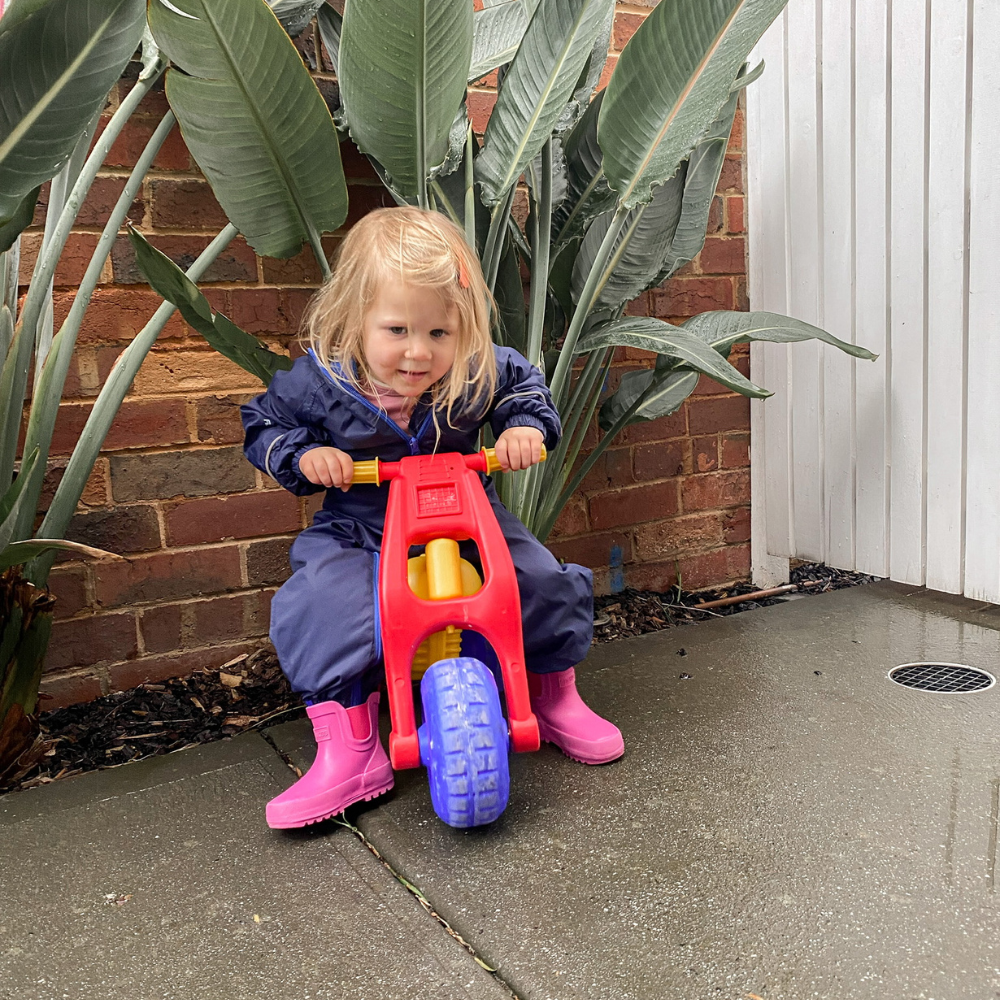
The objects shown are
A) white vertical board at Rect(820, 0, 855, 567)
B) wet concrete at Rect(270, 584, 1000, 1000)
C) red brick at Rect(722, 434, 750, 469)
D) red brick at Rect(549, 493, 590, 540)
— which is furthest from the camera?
red brick at Rect(722, 434, 750, 469)

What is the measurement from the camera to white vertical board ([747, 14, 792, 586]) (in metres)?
2.28

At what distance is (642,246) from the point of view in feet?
5.98

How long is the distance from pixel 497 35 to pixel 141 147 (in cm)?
73

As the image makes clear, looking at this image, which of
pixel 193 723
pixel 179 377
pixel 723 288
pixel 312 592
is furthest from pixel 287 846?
pixel 723 288

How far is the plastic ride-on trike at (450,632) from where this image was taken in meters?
1.19

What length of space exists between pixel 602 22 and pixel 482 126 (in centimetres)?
54

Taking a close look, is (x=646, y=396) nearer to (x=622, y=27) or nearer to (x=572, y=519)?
(x=572, y=519)

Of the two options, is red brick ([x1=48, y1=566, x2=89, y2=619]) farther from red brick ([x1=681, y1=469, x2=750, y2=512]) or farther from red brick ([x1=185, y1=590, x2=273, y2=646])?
red brick ([x1=681, y1=469, x2=750, y2=512])

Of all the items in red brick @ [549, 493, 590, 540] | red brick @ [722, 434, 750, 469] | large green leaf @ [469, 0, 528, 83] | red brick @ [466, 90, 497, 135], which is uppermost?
large green leaf @ [469, 0, 528, 83]

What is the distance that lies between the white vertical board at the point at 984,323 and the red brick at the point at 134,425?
1.68 metres

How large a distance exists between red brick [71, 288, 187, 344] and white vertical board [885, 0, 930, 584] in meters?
1.60

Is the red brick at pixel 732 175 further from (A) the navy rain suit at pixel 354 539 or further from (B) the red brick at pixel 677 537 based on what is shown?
(A) the navy rain suit at pixel 354 539

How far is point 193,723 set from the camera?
67.9 inches

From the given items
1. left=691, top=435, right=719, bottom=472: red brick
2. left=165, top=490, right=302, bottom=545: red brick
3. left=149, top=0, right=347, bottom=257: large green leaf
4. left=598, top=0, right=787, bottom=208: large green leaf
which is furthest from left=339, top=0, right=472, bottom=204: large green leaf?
left=691, top=435, right=719, bottom=472: red brick
